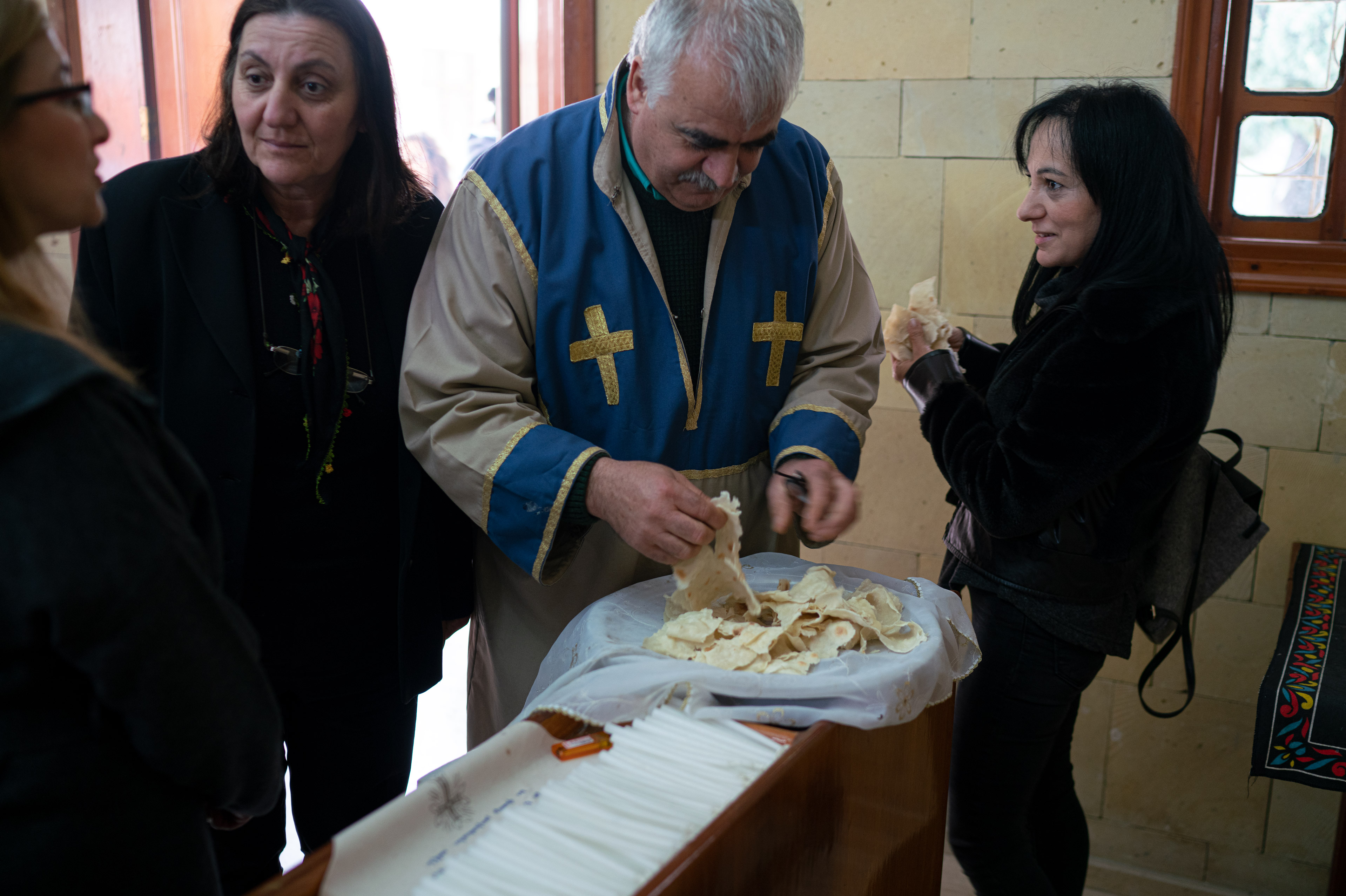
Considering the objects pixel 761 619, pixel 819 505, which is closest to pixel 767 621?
pixel 761 619

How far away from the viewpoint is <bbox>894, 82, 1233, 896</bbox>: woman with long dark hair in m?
1.79

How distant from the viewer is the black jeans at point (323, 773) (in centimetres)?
179

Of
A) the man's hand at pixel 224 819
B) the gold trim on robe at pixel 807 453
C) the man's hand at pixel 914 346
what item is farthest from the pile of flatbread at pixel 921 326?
the man's hand at pixel 224 819

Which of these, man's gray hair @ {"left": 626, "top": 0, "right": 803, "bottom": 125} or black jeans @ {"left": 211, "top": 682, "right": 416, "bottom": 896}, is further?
black jeans @ {"left": 211, "top": 682, "right": 416, "bottom": 896}

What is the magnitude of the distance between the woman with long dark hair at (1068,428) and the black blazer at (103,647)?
4.71 feet

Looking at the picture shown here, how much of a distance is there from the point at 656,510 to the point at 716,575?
0.54 ft

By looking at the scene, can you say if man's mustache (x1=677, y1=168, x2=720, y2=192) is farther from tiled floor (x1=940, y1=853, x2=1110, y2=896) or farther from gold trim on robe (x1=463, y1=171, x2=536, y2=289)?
tiled floor (x1=940, y1=853, x2=1110, y2=896)

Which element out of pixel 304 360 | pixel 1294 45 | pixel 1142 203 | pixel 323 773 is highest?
pixel 1294 45

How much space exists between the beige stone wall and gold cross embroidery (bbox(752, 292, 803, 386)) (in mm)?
1241

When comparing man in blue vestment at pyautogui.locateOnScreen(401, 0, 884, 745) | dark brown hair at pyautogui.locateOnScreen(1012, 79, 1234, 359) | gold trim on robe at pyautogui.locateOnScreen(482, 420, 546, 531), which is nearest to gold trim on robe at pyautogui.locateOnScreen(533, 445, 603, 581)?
man in blue vestment at pyautogui.locateOnScreen(401, 0, 884, 745)

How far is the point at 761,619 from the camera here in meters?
1.64

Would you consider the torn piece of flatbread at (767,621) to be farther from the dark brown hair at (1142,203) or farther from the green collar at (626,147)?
the dark brown hair at (1142,203)

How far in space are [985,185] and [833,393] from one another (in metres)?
1.35

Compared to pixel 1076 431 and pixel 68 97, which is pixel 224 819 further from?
pixel 1076 431
